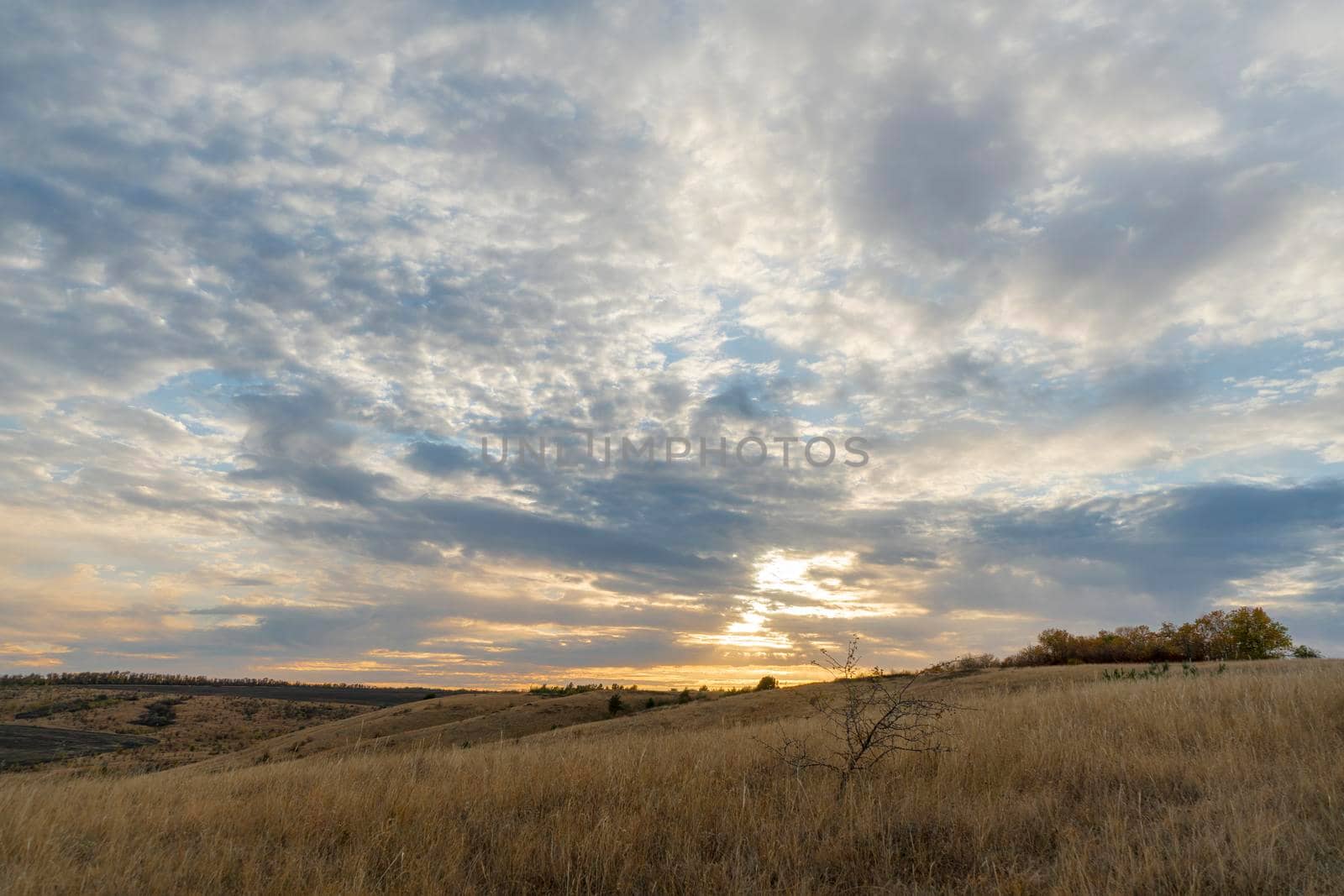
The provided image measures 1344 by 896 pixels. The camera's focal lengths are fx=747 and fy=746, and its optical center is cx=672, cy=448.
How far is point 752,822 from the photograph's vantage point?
7172mm

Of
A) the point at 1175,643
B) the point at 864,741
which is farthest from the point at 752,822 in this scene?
the point at 1175,643

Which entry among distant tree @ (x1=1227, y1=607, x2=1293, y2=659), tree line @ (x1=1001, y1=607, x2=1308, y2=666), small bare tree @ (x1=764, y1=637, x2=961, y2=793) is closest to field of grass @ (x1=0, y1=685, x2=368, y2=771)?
small bare tree @ (x1=764, y1=637, x2=961, y2=793)

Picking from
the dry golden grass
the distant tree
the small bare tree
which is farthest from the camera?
the distant tree

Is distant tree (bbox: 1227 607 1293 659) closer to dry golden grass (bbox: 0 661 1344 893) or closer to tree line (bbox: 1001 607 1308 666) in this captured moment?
tree line (bbox: 1001 607 1308 666)

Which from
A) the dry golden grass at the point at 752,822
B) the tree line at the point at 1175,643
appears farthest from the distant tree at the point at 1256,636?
the dry golden grass at the point at 752,822

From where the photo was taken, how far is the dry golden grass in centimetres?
585

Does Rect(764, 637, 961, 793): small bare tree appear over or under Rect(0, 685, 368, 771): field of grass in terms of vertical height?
over

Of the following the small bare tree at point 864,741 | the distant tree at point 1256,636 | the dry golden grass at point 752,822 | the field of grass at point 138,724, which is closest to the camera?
the dry golden grass at point 752,822

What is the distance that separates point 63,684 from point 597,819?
118 m

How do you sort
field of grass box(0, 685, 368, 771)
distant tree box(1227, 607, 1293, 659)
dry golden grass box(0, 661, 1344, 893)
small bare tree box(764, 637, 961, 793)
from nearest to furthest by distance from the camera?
dry golden grass box(0, 661, 1344, 893) → small bare tree box(764, 637, 961, 793) → field of grass box(0, 685, 368, 771) → distant tree box(1227, 607, 1293, 659)

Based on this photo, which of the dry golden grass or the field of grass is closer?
the dry golden grass

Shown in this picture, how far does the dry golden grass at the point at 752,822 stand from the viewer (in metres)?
5.85

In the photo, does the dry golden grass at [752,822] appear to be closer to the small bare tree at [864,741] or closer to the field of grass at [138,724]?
the small bare tree at [864,741]

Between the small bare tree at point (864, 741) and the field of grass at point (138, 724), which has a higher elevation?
the small bare tree at point (864, 741)
